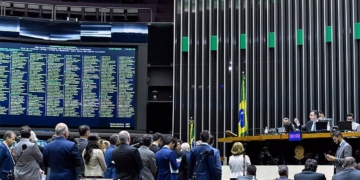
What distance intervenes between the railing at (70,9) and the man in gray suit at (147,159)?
50.2 feet

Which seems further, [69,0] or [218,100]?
[69,0]

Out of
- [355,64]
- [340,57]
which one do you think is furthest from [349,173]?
[340,57]

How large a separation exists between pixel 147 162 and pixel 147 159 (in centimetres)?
5

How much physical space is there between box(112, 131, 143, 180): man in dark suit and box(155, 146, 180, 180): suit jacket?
1.31 metres

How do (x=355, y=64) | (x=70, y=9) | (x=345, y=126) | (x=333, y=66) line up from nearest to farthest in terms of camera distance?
1. (x=345, y=126)
2. (x=355, y=64)
3. (x=333, y=66)
4. (x=70, y=9)

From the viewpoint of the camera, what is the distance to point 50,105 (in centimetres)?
2325

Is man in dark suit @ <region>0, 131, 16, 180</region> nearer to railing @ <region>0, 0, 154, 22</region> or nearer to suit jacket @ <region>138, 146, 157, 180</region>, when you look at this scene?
suit jacket @ <region>138, 146, 157, 180</region>

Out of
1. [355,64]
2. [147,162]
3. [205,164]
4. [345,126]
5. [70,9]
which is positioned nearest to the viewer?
[205,164]

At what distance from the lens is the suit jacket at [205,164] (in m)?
9.86

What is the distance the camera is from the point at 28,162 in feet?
31.3

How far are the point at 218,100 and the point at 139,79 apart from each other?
9.76ft


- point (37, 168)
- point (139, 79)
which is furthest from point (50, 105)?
point (37, 168)

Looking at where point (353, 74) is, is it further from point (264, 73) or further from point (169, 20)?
point (169, 20)

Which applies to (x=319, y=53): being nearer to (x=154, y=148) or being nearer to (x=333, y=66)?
(x=333, y=66)
